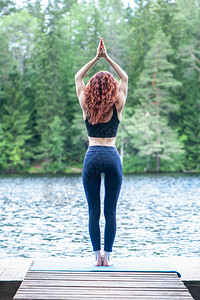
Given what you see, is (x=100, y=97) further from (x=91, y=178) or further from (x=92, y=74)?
(x=92, y=74)

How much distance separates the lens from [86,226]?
11281mm

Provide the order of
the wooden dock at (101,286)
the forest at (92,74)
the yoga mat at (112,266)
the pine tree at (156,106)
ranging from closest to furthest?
1. the wooden dock at (101,286)
2. the yoga mat at (112,266)
3. the pine tree at (156,106)
4. the forest at (92,74)

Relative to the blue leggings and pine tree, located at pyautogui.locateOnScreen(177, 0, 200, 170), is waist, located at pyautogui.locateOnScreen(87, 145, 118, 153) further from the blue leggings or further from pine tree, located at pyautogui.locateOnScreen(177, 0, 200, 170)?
pine tree, located at pyautogui.locateOnScreen(177, 0, 200, 170)

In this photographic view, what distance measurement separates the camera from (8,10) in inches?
1631

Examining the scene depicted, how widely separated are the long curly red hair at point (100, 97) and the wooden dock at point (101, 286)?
3.57 feet

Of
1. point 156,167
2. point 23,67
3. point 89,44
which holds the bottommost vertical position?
point 156,167

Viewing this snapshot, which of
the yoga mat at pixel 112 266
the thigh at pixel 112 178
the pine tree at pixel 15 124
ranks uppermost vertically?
the thigh at pixel 112 178

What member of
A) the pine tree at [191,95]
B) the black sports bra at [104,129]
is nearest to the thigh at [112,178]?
the black sports bra at [104,129]

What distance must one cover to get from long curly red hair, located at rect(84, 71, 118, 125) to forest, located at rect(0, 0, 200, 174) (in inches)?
1202

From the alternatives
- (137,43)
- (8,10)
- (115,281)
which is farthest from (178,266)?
(8,10)

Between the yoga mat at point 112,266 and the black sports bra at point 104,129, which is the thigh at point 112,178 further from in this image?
the yoga mat at point 112,266

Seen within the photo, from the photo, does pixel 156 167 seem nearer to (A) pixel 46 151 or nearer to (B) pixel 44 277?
(A) pixel 46 151

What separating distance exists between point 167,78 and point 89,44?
20.0 ft

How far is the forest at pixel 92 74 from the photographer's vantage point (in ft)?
117
